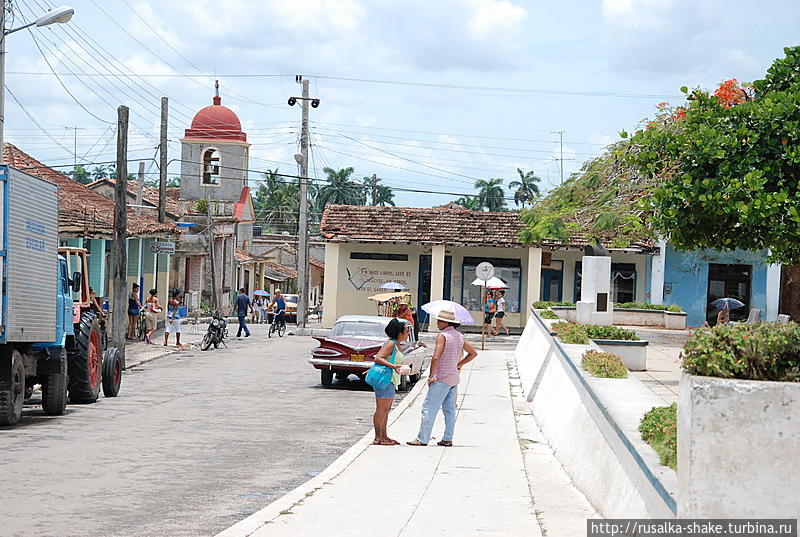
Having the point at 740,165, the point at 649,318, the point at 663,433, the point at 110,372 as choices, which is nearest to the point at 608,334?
the point at 740,165

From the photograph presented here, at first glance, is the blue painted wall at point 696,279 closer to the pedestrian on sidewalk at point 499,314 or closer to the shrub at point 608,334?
the pedestrian on sidewalk at point 499,314

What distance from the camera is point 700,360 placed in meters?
6.24

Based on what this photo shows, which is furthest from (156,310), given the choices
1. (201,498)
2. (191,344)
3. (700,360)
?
(700,360)

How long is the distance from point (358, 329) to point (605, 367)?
1011 cm

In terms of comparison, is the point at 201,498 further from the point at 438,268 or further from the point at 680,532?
the point at 438,268

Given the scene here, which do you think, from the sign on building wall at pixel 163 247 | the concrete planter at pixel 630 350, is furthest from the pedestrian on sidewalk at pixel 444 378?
the sign on building wall at pixel 163 247

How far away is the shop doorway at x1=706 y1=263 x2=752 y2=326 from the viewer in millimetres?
41406

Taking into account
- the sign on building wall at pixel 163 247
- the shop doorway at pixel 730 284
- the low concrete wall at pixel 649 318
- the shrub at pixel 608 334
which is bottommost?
the low concrete wall at pixel 649 318

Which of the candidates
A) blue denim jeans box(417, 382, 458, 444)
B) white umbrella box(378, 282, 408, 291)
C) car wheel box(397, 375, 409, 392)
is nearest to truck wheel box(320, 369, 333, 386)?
car wheel box(397, 375, 409, 392)

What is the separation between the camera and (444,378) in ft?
43.1

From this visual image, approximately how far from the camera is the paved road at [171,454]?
28.1 ft

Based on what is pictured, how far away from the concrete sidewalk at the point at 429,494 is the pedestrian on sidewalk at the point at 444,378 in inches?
12.5

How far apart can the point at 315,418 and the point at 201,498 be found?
719 cm

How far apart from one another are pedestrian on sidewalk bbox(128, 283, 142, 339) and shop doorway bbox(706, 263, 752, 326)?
21.5 metres
